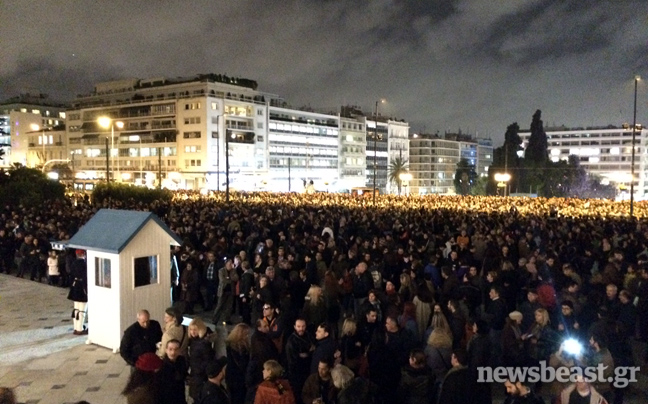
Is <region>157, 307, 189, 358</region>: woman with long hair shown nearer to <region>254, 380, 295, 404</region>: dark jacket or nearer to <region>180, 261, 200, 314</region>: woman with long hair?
<region>254, 380, 295, 404</region>: dark jacket

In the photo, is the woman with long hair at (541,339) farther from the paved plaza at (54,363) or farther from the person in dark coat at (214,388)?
the person in dark coat at (214,388)

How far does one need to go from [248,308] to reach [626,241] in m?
9.99

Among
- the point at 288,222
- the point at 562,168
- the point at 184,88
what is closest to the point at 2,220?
the point at 288,222

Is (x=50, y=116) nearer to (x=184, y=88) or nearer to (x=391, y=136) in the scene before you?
(x=184, y=88)

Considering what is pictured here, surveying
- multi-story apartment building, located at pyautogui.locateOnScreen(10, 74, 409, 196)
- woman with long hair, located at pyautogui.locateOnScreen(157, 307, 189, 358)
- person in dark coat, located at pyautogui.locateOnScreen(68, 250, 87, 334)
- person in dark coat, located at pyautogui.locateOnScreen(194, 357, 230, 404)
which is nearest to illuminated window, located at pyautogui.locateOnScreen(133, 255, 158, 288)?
person in dark coat, located at pyautogui.locateOnScreen(68, 250, 87, 334)

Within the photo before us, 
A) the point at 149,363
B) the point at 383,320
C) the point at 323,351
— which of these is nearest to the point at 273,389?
the point at 323,351

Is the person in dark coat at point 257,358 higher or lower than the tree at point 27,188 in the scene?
lower

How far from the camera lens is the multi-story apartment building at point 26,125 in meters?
92.8

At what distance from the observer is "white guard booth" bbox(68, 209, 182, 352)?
8828mm

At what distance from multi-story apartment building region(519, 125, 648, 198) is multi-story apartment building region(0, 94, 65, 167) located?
9710cm

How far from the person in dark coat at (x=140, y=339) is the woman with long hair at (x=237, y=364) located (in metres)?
1.11

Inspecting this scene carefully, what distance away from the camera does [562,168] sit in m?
70.9

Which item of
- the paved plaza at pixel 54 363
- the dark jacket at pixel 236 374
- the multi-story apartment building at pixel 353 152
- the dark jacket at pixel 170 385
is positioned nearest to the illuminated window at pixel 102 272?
the paved plaza at pixel 54 363

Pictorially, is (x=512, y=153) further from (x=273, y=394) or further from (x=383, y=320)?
(x=273, y=394)
